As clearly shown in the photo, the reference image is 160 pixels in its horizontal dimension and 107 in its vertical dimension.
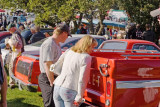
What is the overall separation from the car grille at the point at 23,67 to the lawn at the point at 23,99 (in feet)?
1.94

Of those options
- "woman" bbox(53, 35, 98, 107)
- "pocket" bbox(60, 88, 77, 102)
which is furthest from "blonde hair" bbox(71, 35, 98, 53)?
"pocket" bbox(60, 88, 77, 102)

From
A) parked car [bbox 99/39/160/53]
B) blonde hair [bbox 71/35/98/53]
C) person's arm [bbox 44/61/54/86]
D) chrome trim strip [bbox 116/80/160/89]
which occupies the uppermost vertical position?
blonde hair [bbox 71/35/98/53]

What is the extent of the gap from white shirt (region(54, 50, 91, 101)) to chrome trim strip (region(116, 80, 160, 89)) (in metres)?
0.72

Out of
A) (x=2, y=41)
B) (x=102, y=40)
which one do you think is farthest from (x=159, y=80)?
(x=2, y=41)

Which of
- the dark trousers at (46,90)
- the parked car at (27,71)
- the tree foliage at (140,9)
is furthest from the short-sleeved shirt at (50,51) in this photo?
the tree foliage at (140,9)

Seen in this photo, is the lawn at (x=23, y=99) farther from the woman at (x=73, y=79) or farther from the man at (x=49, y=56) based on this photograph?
the woman at (x=73, y=79)

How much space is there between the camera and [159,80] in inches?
199

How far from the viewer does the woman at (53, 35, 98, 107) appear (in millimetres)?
4125

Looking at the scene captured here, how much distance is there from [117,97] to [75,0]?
12.9m

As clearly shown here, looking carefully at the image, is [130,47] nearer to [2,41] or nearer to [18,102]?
[18,102]

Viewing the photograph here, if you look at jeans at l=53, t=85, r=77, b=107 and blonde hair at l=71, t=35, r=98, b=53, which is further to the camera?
blonde hair at l=71, t=35, r=98, b=53

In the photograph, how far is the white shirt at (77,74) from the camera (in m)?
4.13

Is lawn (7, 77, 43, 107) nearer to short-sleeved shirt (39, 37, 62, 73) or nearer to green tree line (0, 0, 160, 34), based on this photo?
short-sleeved shirt (39, 37, 62, 73)

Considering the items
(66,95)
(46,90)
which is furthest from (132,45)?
(66,95)
